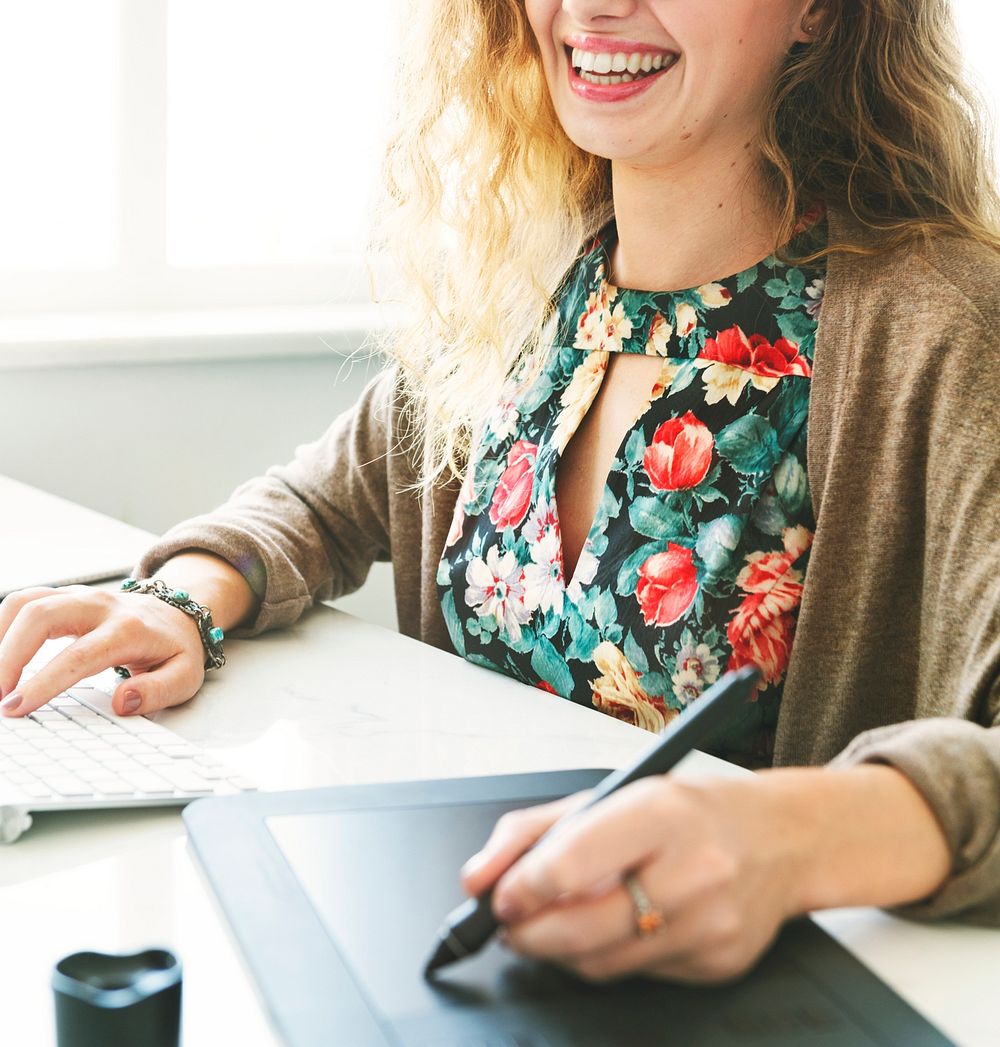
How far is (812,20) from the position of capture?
1132 mm

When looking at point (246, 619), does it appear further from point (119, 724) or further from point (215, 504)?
point (215, 504)

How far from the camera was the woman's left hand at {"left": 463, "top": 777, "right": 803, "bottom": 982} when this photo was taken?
0.56 meters

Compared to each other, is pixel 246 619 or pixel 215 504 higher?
pixel 246 619

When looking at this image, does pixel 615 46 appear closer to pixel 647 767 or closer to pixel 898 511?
pixel 898 511

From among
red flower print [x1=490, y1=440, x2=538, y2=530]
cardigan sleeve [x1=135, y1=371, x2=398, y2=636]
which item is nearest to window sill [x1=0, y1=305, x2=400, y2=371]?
cardigan sleeve [x1=135, y1=371, x2=398, y2=636]

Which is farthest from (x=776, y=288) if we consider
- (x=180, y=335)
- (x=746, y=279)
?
(x=180, y=335)

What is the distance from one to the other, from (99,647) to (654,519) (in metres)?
0.44

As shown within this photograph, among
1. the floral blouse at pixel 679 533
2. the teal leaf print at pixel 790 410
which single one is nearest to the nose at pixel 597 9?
the floral blouse at pixel 679 533

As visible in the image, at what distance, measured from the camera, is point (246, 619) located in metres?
1.15

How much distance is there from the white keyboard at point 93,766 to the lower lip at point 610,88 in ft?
2.03

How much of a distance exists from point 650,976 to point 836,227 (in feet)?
2.25

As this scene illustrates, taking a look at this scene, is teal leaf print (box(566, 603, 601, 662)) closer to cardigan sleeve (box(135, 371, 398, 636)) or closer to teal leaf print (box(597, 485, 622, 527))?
teal leaf print (box(597, 485, 622, 527))

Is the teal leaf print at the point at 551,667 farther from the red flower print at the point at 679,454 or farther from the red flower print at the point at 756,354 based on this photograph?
the red flower print at the point at 756,354

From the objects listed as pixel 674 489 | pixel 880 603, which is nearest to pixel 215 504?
pixel 674 489
